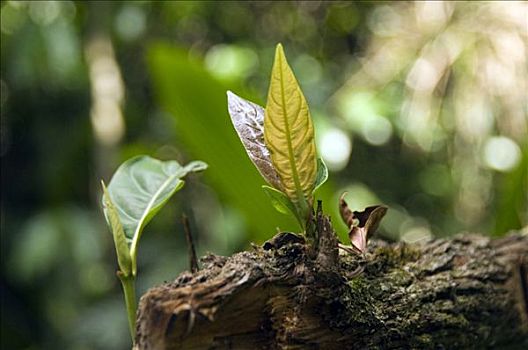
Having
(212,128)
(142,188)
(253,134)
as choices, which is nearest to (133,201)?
(142,188)

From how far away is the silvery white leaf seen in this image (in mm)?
446

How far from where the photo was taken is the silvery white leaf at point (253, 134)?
45 centimetres

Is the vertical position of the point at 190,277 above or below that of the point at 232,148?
below

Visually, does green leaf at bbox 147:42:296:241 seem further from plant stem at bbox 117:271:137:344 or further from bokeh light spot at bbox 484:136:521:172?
bokeh light spot at bbox 484:136:521:172

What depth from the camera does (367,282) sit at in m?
0.48

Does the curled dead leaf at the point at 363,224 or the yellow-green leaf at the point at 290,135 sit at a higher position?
the yellow-green leaf at the point at 290,135

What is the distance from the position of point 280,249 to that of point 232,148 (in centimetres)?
65

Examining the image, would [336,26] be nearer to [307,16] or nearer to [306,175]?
[307,16]

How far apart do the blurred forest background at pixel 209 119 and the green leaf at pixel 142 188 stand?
407 mm

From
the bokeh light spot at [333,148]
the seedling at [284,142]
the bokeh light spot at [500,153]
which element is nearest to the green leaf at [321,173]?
the seedling at [284,142]

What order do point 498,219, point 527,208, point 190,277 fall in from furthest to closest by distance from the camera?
1. point 527,208
2. point 498,219
3. point 190,277

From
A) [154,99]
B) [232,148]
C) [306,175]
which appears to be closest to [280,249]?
[306,175]

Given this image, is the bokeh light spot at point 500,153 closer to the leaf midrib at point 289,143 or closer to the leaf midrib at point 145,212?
the leaf midrib at point 145,212

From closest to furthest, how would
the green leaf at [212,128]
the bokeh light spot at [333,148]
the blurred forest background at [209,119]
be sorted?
the green leaf at [212,128], the bokeh light spot at [333,148], the blurred forest background at [209,119]
